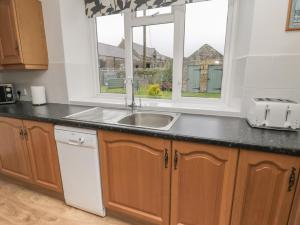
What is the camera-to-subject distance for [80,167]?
4.89 ft

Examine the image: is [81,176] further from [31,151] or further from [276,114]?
[276,114]

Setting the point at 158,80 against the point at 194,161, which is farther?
the point at 158,80

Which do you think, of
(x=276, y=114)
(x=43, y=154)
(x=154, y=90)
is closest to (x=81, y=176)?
(x=43, y=154)

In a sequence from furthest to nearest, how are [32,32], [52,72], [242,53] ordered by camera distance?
[52,72], [32,32], [242,53]

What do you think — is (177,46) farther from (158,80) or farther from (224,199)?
(224,199)

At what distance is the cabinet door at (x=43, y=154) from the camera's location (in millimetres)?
1578

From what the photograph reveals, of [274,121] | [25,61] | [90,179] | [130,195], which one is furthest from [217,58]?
[25,61]

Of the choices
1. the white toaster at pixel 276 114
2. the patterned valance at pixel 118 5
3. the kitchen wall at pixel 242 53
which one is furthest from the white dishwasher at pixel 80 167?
the patterned valance at pixel 118 5

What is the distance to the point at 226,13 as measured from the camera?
62.9 inches

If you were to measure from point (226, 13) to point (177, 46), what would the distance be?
50 centimetres

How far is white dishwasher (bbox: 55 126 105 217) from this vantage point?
141cm

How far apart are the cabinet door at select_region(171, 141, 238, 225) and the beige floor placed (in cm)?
67

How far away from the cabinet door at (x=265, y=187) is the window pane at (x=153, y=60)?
1.12 meters

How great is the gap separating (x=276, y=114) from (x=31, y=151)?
2032 millimetres
